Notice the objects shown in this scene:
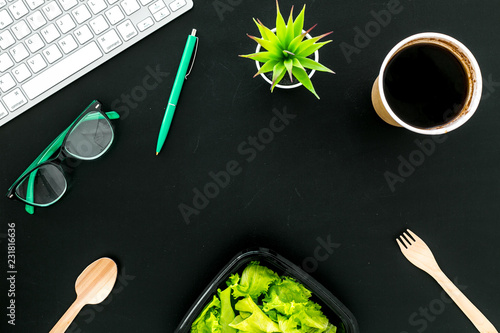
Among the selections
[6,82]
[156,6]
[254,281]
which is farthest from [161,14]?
[254,281]

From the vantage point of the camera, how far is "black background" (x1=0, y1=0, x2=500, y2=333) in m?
0.82

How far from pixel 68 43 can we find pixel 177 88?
228 mm

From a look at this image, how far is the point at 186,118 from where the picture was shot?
84 centimetres

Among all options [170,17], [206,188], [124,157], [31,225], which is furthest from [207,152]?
[31,225]

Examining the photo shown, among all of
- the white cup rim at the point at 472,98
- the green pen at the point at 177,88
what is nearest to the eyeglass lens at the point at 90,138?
the green pen at the point at 177,88

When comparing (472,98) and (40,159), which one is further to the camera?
(40,159)

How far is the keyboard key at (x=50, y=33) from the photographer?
79 cm

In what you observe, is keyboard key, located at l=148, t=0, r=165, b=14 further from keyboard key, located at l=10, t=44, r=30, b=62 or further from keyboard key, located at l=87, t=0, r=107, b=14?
keyboard key, located at l=10, t=44, r=30, b=62

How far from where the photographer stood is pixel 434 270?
840 millimetres

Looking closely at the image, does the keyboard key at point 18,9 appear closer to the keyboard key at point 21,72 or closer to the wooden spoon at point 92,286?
the keyboard key at point 21,72

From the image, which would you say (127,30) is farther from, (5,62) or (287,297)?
(287,297)

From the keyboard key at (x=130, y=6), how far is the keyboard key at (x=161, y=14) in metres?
0.04

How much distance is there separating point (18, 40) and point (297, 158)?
1.98 ft

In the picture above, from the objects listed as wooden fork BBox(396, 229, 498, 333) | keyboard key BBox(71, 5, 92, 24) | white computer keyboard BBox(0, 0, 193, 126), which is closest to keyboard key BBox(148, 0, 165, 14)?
white computer keyboard BBox(0, 0, 193, 126)
